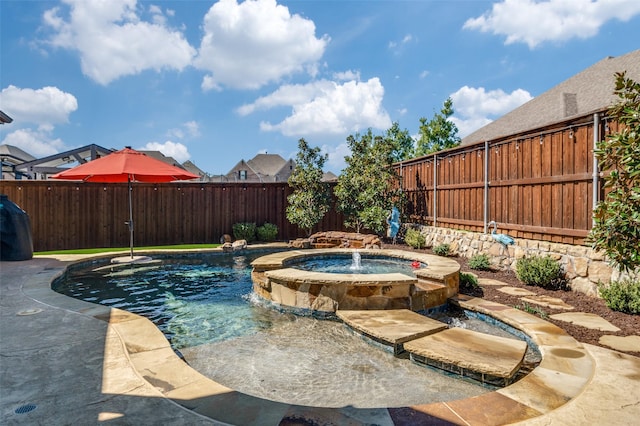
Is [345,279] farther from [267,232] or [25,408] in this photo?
[267,232]

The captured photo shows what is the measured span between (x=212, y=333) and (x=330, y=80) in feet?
42.9

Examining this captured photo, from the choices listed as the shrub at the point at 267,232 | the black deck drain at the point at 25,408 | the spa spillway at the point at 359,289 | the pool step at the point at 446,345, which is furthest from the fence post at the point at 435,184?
the black deck drain at the point at 25,408

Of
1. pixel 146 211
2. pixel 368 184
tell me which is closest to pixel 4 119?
pixel 146 211

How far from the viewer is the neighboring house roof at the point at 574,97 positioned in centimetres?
1270

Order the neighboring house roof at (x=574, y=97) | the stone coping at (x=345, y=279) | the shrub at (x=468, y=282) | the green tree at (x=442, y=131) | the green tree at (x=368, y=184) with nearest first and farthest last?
the stone coping at (x=345, y=279) → the shrub at (x=468, y=282) → the green tree at (x=368, y=184) → the neighboring house roof at (x=574, y=97) → the green tree at (x=442, y=131)

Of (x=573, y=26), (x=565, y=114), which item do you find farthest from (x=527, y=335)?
(x=565, y=114)

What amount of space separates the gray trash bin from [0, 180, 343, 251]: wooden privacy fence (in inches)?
99.5

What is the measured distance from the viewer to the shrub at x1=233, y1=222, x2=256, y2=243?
12702 millimetres

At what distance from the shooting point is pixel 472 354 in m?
3.21

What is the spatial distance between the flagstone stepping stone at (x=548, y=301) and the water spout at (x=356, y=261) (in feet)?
9.56

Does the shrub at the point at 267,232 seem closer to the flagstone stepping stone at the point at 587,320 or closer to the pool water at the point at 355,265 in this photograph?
the pool water at the point at 355,265

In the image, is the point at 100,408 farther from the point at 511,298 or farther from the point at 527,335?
the point at 511,298

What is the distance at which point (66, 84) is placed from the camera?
40.7 ft

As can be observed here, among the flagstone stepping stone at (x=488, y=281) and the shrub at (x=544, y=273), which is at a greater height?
the shrub at (x=544, y=273)
